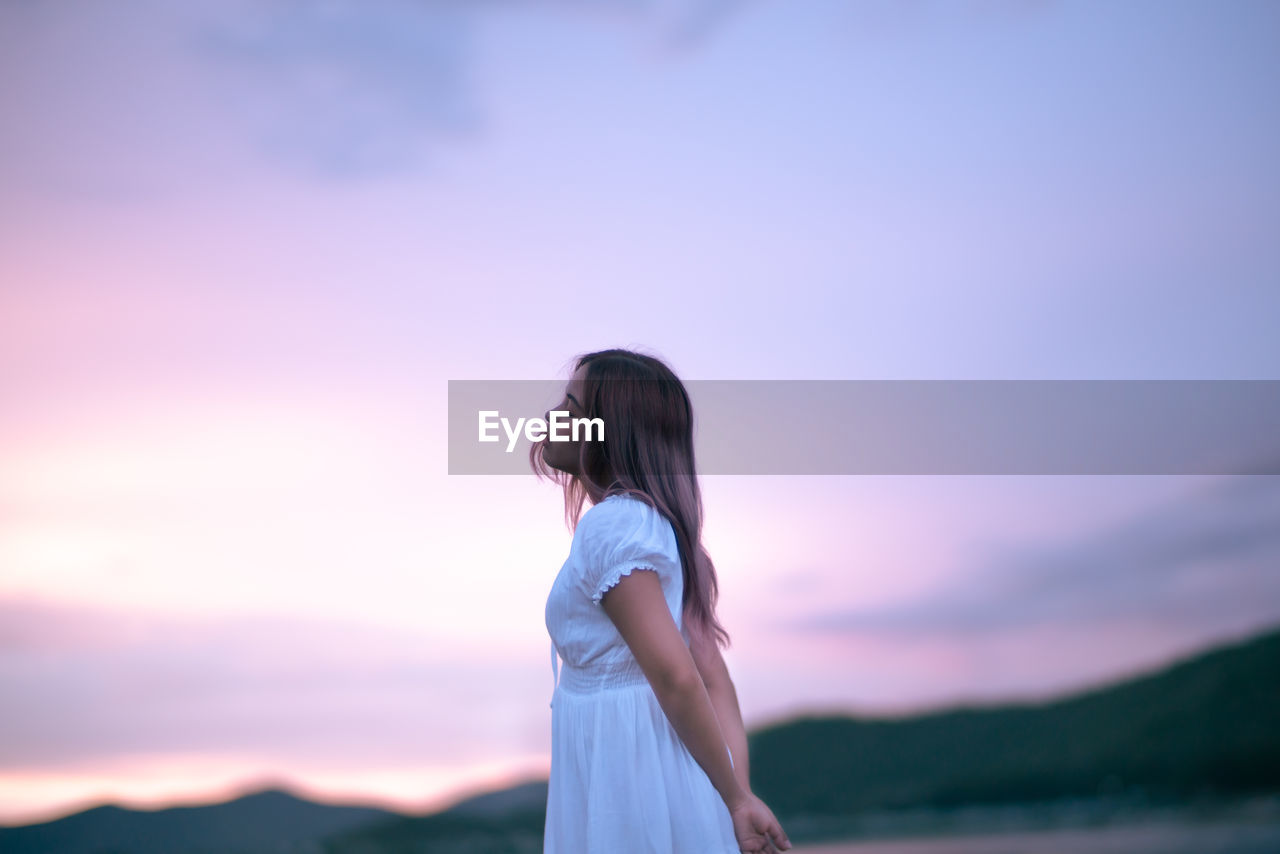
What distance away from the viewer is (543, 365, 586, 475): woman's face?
133 cm

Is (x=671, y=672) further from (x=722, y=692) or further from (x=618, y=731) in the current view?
(x=722, y=692)

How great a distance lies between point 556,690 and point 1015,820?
11.2 m

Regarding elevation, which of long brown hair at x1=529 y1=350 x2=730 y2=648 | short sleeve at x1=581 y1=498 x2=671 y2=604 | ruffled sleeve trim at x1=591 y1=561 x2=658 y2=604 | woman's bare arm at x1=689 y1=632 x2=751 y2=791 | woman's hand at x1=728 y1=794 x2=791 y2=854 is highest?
long brown hair at x1=529 y1=350 x2=730 y2=648

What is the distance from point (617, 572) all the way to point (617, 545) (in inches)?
1.3

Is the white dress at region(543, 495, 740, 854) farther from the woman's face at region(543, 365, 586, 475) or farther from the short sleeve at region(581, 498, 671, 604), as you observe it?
the woman's face at region(543, 365, 586, 475)

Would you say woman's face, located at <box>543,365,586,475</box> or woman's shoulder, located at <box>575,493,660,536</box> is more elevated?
woman's face, located at <box>543,365,586,475</box>

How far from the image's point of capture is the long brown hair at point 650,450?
1293 mm

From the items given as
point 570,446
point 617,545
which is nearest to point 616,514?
point 617,545

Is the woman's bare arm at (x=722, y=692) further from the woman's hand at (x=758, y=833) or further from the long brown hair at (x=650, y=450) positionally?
the woman's hand at (x=758, y=833)

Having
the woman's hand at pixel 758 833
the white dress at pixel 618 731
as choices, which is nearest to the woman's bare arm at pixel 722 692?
the white dress at pixel 618 731

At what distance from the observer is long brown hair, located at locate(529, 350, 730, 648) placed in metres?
1.29

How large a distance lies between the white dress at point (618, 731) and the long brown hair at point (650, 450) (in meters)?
0.04

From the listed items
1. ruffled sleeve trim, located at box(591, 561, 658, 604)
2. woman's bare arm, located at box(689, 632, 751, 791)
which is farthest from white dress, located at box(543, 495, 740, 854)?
woman's bare arm, located at box(689, 632, 751, 791)

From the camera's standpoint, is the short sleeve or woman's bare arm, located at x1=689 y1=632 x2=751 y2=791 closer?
the short sleeve
